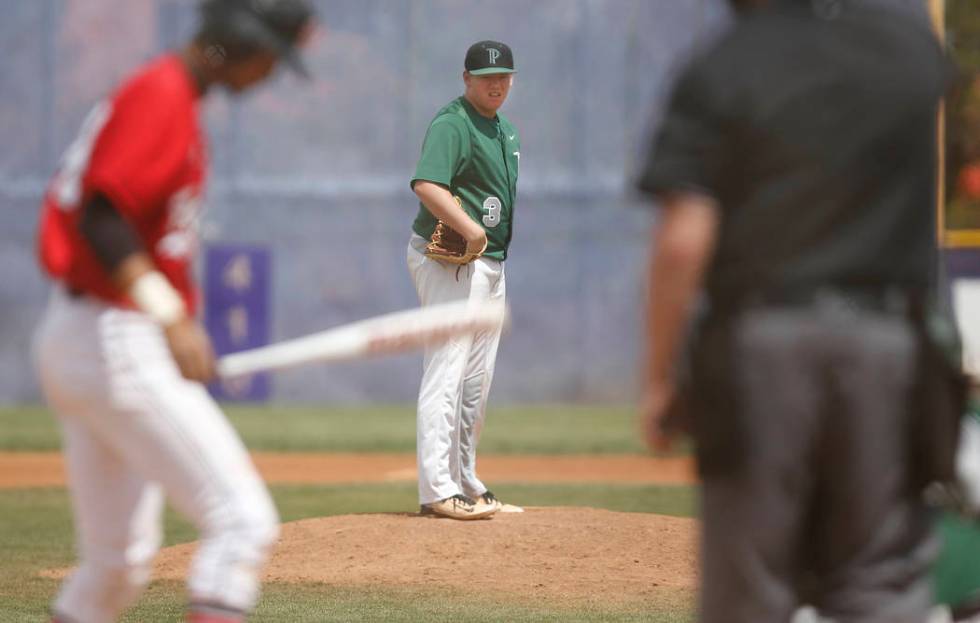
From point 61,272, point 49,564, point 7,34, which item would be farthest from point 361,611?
point 7,34

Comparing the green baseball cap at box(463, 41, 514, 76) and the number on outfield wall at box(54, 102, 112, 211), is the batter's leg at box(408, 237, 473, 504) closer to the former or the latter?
the green baseball cap at box(463, 41, 514, 76)

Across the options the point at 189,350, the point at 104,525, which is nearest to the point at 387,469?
the point at 104,525

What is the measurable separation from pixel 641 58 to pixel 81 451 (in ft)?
55.9

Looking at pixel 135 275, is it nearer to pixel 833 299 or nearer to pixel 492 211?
pixel 833 299

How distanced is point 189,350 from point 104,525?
23.9 inches

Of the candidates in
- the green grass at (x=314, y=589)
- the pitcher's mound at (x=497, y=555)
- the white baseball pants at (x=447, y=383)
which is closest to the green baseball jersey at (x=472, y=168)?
the white baseball pants at (x=447, y=383)

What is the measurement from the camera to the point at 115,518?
163 inches

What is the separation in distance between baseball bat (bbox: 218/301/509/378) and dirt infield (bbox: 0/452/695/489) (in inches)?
304

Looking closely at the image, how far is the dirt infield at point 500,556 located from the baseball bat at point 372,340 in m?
2.45

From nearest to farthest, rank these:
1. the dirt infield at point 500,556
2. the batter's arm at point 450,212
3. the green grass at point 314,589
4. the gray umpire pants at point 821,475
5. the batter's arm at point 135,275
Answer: the gray umpire pants at point 821,475, the batter's arm at point 135,275, the green grass at point 314,589, the dirt infield at point 500,556, the batter's arm at point 450,212

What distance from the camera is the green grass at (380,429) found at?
49.4ft

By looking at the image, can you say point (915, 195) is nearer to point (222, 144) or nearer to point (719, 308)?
point (719, 308)

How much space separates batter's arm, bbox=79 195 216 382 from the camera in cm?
382

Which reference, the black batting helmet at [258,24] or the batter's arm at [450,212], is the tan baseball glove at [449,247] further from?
the black batting helmet at [258,24]
